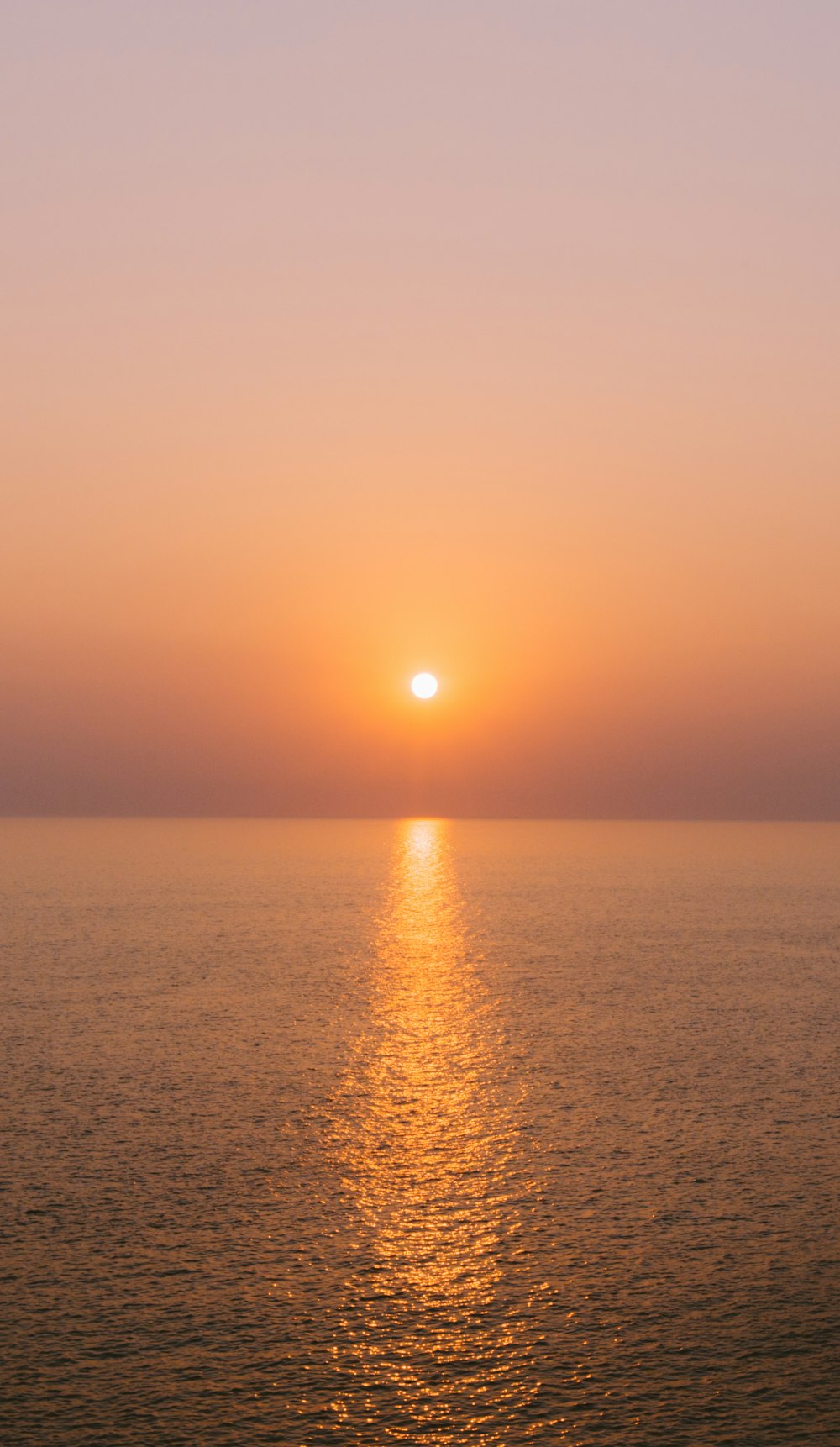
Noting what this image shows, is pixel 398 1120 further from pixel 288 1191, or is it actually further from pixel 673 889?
pixel 673 889

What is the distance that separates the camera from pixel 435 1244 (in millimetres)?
20391

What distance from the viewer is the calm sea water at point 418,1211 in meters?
15.2

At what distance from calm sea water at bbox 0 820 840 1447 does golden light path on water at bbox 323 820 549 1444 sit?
2.6 inches

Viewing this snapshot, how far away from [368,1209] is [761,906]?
8421 centimetres

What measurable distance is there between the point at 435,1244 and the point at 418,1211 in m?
1.70

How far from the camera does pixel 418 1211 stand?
72.4 ft

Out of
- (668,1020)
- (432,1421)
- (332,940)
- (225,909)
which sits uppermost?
(225,909)

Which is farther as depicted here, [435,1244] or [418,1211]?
[418,1211]

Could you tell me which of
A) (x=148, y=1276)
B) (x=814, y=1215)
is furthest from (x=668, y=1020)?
(x=148, y=1276)

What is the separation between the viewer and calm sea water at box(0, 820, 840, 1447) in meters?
15.2

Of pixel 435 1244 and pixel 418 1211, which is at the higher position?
pixel 418 1211

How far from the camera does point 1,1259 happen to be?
19.5 m

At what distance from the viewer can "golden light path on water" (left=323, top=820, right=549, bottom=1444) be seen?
15148 mm

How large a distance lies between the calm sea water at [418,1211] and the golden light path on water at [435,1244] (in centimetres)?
7
